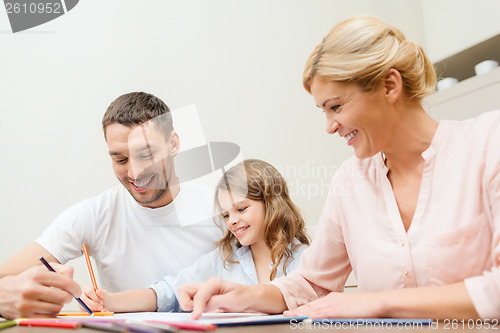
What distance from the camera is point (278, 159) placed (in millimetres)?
2217

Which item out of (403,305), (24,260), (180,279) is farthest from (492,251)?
(24,260)

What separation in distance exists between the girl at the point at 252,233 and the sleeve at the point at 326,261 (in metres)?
0.46

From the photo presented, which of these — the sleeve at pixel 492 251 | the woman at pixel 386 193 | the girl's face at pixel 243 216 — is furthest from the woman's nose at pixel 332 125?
the girl's face at pixel 243 216

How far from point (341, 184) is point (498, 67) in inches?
50.5

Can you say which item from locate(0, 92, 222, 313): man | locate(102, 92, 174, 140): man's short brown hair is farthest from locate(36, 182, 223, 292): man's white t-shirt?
locate(102, 92, 174, 140): man's short brown hair

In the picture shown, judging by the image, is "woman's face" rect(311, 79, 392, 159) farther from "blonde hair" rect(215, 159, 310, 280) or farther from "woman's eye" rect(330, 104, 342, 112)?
"blonde hair" rect(215, 159, 310, 280)

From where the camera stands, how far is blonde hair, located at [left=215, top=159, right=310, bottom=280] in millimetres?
1569

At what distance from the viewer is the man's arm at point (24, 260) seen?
4.40 feet

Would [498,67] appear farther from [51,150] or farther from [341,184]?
[51,150]

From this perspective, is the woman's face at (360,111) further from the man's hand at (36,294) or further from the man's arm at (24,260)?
the man's arm at (24,260)

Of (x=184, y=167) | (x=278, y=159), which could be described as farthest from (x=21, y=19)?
(x=278, y=159)

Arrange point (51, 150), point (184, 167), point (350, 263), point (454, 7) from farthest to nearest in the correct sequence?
1. point (454, 7)
2. point (184, 167)
3. point (51, 150)
4. point (350, 263)

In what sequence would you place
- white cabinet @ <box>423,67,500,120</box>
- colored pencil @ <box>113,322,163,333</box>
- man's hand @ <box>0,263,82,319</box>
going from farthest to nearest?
white cabinet @ <box>423,67,500,120</box>, man's hand @ <box>0,263,82,319</box>, colored pencil @ <box>113,322,163,333</box>

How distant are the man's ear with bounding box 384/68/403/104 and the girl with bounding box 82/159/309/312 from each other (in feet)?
2.42
